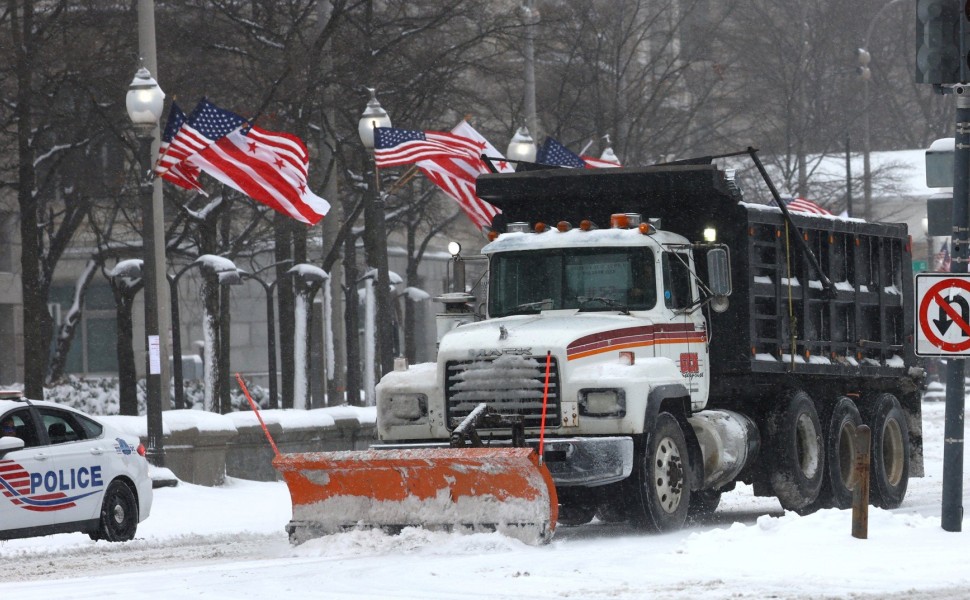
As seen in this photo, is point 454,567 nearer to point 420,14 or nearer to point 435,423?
point 435,423

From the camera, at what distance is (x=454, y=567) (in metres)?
11.7

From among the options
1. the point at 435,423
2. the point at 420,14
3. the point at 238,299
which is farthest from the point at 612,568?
the point at 238,299

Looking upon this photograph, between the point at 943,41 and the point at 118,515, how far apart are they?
856 centimetres

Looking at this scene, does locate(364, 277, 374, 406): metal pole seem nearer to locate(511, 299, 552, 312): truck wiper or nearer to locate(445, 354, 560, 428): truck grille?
locate(511, 299, 552, 312): truck wiper

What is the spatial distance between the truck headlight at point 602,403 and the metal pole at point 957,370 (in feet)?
8.27

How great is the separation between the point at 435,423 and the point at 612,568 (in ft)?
10.8

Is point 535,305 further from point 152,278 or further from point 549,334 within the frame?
point 152,278

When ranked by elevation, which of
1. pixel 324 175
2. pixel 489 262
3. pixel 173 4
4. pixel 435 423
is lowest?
pixel 435 423

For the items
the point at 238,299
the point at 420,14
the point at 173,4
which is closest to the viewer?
the point at 173,4

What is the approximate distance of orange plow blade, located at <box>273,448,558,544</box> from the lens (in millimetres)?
13062

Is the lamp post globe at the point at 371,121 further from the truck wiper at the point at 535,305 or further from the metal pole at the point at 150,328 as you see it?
the truck wiper at the point at 535,305

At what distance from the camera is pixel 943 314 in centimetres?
1290

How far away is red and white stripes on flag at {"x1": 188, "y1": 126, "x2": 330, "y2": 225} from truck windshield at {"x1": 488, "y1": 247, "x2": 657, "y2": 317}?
644cm

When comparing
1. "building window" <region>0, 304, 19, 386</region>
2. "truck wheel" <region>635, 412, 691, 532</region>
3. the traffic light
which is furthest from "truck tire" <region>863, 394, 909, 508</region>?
"building window" <region>0, 304, 19, 386</region>
